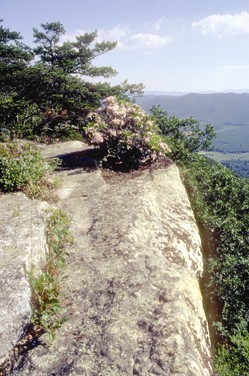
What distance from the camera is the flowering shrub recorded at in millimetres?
12672

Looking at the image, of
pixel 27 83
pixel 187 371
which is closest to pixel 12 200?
pixel 187 371

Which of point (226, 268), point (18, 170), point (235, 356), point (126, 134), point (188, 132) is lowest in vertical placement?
point (235, 356)

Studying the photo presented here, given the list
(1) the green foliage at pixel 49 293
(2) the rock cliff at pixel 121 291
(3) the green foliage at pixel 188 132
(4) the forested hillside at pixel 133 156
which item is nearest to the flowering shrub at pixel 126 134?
(4) the forested hillside at pixel 133 156

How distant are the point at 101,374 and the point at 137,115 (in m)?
10.1

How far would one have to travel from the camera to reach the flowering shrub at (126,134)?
41.6 feet

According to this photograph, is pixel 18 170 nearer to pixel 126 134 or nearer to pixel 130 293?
pixel 126 134

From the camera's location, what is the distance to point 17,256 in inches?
247

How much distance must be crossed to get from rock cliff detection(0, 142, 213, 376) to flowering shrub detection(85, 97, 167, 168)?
9.75 ft

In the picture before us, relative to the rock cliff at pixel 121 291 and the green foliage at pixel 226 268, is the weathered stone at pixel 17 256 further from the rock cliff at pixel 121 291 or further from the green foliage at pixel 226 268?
the green foliage at pixel 226 268

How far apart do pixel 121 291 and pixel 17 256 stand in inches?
84.5

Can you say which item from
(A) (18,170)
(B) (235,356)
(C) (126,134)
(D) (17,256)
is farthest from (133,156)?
(B) (235,356)

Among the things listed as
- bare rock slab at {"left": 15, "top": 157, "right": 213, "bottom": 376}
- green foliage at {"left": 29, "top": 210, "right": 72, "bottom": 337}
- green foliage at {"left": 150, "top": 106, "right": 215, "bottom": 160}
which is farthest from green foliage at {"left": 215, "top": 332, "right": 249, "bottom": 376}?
green foliage at {"left": 150, "top": 106, "right": 215, "bottom": 160}

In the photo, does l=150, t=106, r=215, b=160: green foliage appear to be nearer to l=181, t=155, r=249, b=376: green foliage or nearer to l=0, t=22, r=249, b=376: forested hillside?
l=0, t=22, r=249, b=376: forested hillside

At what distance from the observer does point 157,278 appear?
6277 mm
